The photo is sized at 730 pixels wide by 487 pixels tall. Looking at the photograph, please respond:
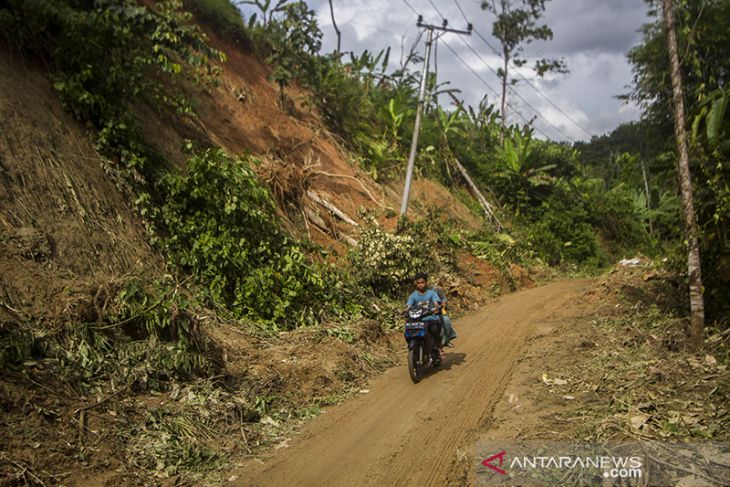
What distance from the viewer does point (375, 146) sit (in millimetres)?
21406

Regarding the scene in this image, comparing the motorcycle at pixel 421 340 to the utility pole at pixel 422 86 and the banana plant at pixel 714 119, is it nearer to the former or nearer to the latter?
the banana plant at pixel 714 119

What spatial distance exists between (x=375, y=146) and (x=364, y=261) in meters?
9.50

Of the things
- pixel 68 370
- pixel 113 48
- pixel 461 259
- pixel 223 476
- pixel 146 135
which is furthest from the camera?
pixel 461 259

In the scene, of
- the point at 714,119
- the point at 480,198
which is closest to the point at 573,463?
the point at 714,119

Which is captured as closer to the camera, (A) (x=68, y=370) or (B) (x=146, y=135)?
(A) (x=68, y=370)

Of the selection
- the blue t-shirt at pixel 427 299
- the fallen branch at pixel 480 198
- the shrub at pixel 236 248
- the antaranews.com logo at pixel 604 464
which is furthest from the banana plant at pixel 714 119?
the fallen branch at pixel 480 198

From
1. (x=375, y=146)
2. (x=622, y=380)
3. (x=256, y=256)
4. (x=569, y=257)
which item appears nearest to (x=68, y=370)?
(x=256, y=256)

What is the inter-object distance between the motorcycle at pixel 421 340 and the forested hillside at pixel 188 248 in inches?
34.4

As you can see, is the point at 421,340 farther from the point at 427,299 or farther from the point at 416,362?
the point at 427,299

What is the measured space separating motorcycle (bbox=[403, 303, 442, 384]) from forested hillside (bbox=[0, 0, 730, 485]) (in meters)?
0.87

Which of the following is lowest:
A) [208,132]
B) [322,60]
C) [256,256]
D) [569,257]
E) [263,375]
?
[263,375]

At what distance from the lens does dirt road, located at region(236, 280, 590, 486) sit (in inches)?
192

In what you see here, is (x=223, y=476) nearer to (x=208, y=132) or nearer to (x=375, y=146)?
(x=208, y=132)

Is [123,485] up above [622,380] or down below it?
below
